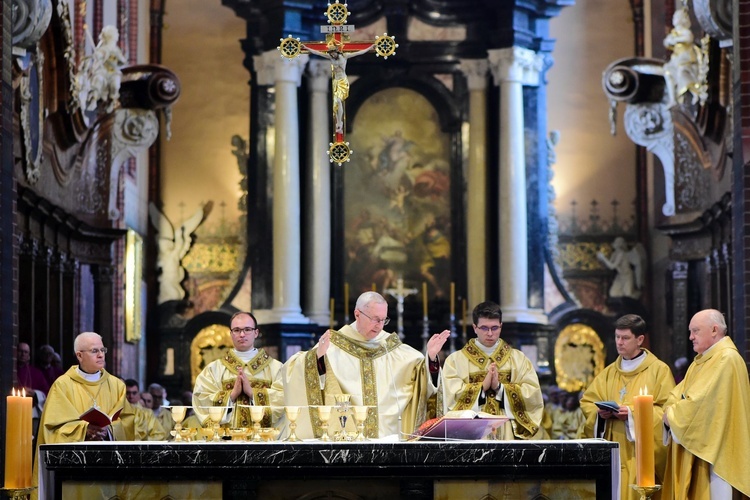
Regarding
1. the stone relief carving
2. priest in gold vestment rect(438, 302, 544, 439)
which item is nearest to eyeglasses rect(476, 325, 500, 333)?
priest in gold vestment rect(438, 302, 544, 439)

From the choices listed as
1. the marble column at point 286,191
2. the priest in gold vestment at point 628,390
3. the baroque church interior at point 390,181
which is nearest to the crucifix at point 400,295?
the baroque church interior at point 390,181

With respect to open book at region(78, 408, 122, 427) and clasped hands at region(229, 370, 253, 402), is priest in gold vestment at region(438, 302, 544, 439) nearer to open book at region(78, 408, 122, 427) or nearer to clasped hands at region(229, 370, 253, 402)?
clasped hands at region(229, 370, 253, 402)

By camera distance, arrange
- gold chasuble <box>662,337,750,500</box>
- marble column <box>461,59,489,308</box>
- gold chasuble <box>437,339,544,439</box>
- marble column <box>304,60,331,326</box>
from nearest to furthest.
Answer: gold chasuble <box>662,337,750,500</box> < gold chasuble <box>437,339,544,439</box> < marble column <box>304,60,331,326</box> < marble column <box>461,59,489,308</box>

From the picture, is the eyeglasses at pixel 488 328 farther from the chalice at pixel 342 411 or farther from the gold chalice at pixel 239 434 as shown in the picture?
the gold chalice at pixel 239 434

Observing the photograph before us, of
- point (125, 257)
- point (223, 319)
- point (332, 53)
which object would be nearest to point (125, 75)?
point (125, 257)

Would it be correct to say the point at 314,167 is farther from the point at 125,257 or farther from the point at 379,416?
the point at 379,416

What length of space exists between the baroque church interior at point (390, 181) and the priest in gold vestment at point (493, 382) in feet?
24.5

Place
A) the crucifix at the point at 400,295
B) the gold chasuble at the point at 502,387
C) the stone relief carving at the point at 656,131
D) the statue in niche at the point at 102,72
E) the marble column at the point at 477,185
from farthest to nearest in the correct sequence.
→ the marble column at the point at 477,185
the crucifix at the point at 400,295
the stone relief carving at the point at 656,131
the statue in niche at the point at 102,72
the gold chasuble at the point at 502,387

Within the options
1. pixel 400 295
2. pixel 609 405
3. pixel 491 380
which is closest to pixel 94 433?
pixel 491 380

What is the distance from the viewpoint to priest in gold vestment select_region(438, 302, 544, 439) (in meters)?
8.88

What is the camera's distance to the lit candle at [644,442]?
22.5ft

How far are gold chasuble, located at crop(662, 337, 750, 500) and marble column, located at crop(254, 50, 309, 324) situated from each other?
10.6 m

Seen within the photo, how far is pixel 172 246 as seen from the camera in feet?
65.8

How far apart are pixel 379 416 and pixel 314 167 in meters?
10.7
